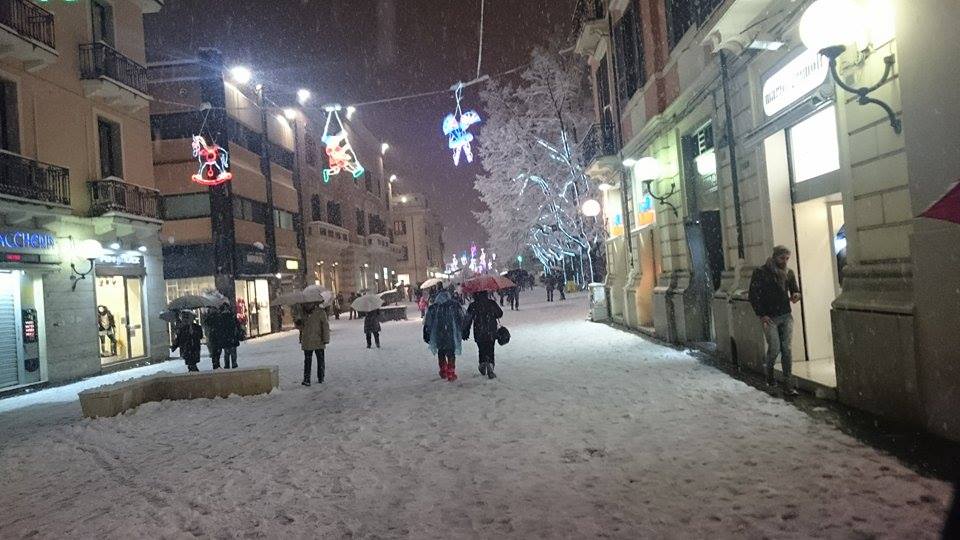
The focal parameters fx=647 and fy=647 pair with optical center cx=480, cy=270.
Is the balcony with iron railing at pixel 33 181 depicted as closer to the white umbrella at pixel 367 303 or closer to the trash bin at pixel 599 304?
the white umbrella at pixel 367 303

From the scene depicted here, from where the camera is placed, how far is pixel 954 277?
5.09m

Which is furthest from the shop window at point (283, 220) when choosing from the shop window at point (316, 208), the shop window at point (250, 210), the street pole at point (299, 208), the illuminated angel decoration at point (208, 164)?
the illuminated angel decoration at point (208, 164)

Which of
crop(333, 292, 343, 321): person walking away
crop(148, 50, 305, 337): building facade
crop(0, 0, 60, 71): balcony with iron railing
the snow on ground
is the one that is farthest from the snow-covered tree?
the snow on ground

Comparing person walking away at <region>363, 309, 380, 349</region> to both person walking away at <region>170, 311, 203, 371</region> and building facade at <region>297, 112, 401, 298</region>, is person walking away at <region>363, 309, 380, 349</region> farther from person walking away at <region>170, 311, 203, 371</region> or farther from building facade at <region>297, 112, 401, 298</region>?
building facade at <region>297, 112, 401, 298</region>

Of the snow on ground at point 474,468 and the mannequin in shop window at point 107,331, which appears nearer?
the snow on ground at point 474,468

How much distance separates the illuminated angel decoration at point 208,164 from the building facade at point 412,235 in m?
58.1

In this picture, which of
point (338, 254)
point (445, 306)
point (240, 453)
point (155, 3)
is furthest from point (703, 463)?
point (338, 254)

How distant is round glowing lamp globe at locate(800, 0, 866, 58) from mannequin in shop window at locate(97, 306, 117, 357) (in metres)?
17.6

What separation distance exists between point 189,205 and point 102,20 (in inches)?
364

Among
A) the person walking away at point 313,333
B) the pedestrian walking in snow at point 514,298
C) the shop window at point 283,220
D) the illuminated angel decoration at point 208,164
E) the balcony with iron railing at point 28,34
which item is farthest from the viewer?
the shop window at point 283,220

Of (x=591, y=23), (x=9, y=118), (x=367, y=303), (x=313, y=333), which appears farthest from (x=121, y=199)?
(x=591, y=23)

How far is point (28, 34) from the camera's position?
13.6m

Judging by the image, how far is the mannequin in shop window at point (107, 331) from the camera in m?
17.5

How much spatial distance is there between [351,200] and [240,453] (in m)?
40.0
